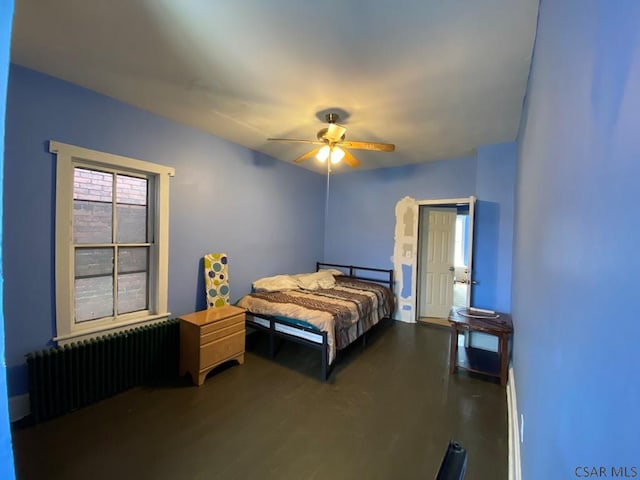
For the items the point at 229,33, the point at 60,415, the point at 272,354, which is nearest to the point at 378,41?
the point at 229,33

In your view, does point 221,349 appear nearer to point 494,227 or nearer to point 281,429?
point 281,429

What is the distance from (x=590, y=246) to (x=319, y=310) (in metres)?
2.52

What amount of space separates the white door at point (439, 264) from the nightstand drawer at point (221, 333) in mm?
3243

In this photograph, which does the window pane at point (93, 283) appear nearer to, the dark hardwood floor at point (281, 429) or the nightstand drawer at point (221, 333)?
the dark hardwood floor at point (281, 429)

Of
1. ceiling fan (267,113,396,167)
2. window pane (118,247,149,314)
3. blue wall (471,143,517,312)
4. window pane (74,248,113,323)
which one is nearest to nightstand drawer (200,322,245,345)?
window pane (118,247,149,314)

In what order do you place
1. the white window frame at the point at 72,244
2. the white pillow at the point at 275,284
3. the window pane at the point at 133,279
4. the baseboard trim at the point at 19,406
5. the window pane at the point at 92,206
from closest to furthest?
the baseboard trim at the point at 19,406
the white window frame at the point at 72,244
the window pane at the point at 92,206
the window pane at the point at 133,279
the white pillow at the point at 275,284

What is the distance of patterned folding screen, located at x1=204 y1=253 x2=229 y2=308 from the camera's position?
3.24 metres

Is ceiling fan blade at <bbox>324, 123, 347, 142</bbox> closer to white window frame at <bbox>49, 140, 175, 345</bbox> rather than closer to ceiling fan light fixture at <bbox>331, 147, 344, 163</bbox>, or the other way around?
ceiling fan light fixture at <bbox>331, 147, 344, 163</bbox>

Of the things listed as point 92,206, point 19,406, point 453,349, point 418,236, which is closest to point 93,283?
point 92,206

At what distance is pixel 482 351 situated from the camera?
3.32 m

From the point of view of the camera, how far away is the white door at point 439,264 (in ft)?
15.5

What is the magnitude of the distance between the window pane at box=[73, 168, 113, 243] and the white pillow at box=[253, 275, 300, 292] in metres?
1.81

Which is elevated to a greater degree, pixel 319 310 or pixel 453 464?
pixel 453 464

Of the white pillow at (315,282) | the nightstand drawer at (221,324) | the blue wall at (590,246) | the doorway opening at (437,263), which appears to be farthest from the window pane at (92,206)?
the doorway opening at (437,263)
